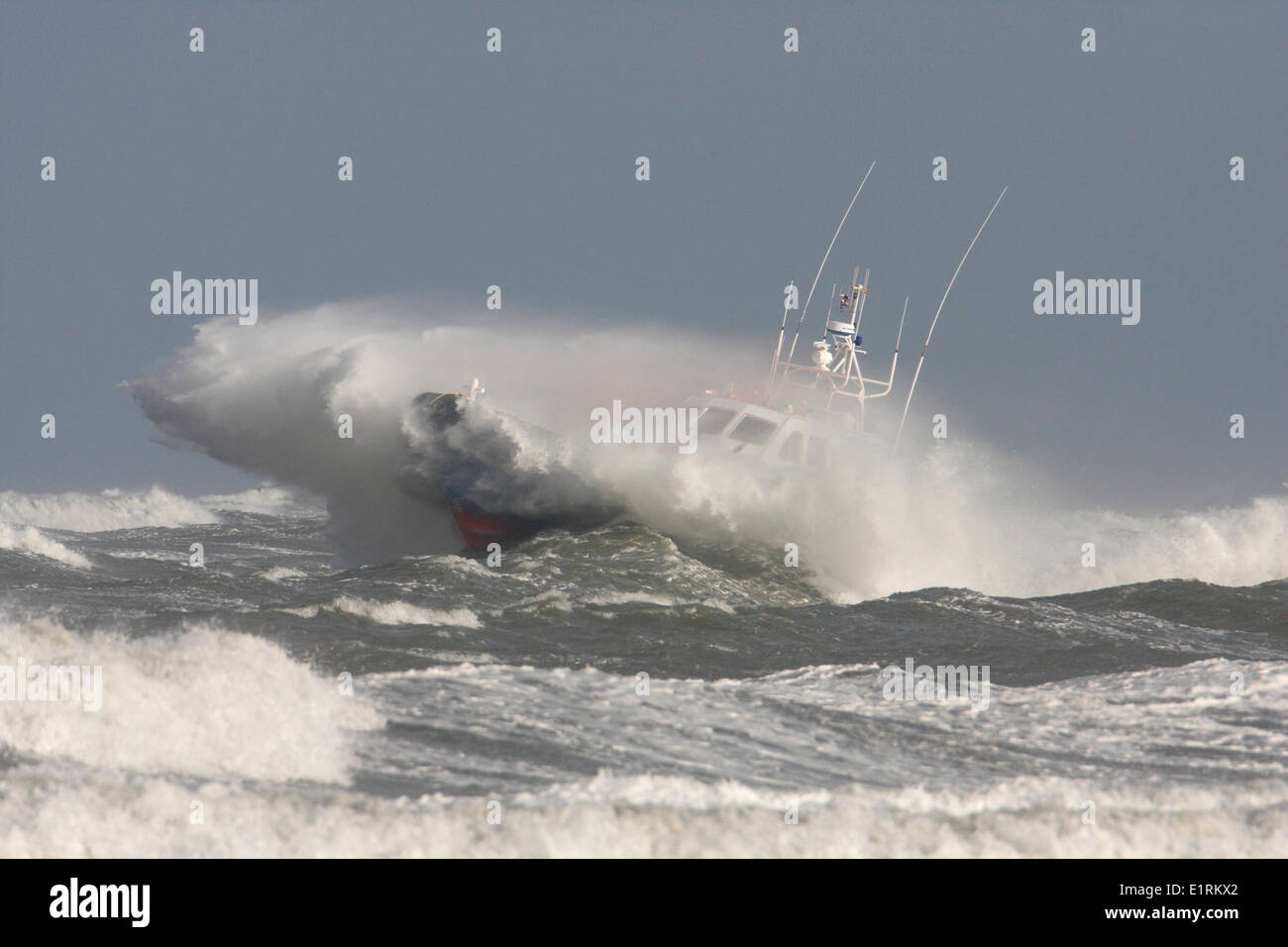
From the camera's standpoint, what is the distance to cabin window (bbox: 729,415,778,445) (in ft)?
71.5

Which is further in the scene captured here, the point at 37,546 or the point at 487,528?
the point at 37,546

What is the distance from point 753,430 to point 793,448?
2.59ft

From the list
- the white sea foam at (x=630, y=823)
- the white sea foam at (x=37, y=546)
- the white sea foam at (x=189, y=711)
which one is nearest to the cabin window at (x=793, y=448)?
the white sea foam at (x=37, y=546)

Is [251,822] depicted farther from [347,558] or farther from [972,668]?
[347,558]

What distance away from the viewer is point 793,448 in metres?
21.8

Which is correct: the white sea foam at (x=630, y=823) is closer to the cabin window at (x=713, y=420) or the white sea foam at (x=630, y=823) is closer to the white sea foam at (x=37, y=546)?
the cabin window at (x=713, y=420)

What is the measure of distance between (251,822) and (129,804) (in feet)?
2.28

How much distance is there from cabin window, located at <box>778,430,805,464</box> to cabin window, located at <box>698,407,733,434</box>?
3.91 feet

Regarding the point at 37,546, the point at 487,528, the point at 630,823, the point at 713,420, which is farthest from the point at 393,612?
the point at 37,546

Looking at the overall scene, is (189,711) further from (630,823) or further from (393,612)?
(393,612)

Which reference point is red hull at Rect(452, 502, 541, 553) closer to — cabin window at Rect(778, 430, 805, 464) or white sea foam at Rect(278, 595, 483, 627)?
cabin window at Rect(778, 430, 805, 464)

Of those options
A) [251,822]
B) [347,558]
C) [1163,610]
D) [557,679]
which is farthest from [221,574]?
[1163,610]

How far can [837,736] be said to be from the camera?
32.2 feet

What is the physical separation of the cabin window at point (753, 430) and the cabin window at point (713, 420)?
0.29 m
